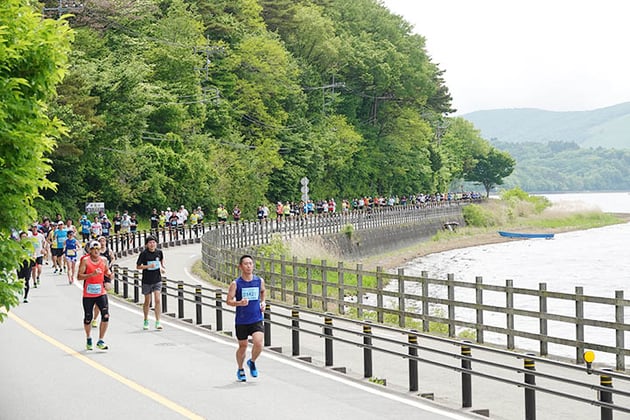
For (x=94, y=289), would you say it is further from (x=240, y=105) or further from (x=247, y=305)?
(x=240, y=105)

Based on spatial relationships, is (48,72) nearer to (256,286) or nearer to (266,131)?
(256,286)

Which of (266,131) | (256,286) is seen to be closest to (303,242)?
(266,131)

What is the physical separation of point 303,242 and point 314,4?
61.3 meters

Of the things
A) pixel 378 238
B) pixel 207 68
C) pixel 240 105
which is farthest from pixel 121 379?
pixel 240 105

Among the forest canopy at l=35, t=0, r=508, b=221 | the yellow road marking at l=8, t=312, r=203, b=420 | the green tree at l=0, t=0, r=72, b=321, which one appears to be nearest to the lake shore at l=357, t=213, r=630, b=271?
the forest canopy at l=35, t=0, r=508, b=221

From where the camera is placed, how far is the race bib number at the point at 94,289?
19016 mm

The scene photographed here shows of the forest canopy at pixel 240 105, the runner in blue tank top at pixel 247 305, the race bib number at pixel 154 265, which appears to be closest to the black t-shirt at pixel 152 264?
the race bib number at pixel 154 265

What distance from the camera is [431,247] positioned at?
81875mm

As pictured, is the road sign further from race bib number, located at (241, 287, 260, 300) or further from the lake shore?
race bib number, located at (241, 287, 260, 300)

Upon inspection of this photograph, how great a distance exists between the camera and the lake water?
3781cm

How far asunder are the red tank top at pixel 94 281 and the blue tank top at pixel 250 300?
4.59 m

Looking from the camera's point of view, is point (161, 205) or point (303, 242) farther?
point (161, 205)

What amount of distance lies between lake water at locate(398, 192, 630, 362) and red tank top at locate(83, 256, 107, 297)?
13.0m

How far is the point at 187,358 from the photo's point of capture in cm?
1808
